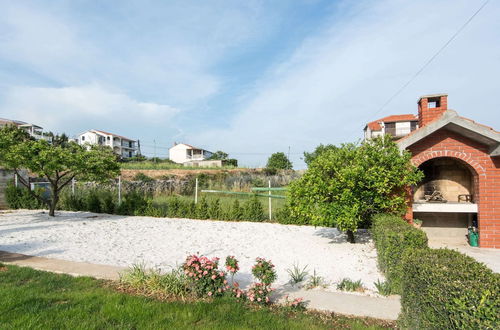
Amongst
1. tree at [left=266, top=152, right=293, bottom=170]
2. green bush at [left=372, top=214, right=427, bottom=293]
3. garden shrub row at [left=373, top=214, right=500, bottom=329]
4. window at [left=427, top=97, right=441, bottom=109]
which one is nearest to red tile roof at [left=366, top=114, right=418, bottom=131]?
tree at [left=266, top=152, right=293, bottom=170]

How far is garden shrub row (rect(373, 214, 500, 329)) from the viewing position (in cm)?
188

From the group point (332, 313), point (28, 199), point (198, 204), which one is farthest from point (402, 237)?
point (28, 199)

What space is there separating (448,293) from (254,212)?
9.72 meters

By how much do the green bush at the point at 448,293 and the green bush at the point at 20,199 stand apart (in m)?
16.8

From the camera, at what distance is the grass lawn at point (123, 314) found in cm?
307

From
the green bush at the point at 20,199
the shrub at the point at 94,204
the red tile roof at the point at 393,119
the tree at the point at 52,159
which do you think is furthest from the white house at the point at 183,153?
the tree at the point at 52,159

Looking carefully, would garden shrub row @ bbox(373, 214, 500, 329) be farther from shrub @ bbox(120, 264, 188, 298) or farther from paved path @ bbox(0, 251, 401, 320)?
shrub @ bbox(120, 264, 188, 298)

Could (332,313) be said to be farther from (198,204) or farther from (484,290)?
(198,204)

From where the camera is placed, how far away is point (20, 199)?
47.1 feet

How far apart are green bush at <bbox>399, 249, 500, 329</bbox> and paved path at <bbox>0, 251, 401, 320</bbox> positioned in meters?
0.77

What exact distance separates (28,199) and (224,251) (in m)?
12.9

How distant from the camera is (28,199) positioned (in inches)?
562

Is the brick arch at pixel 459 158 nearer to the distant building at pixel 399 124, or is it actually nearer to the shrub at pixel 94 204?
the shrub at pixel 94 204

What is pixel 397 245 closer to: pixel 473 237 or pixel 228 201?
pixel 473 237
